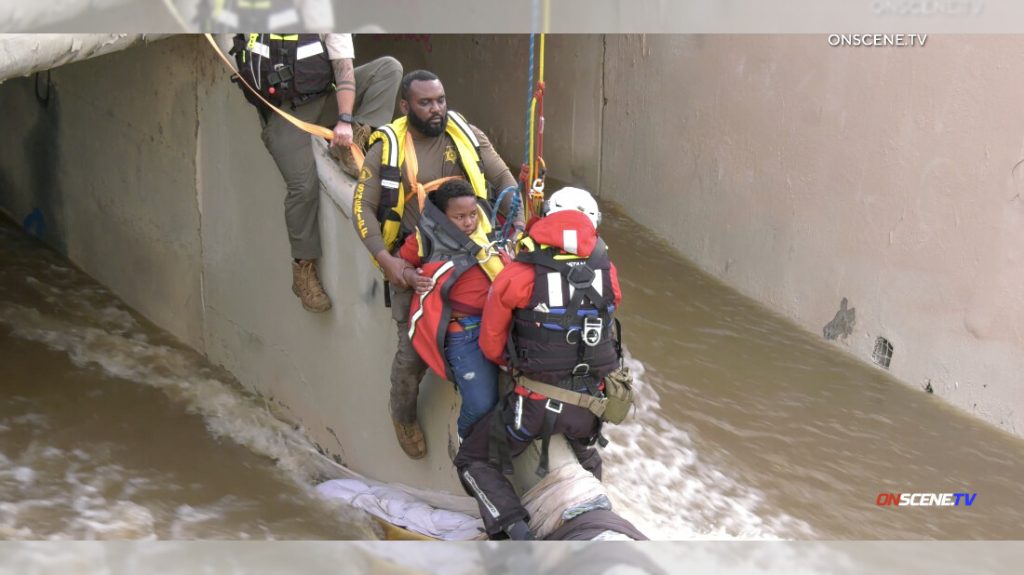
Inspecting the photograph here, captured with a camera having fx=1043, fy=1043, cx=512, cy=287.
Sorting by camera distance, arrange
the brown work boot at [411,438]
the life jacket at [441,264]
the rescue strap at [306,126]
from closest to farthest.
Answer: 1. the life jacket at [441,264]
2. the brown work boot at [411,438]
3. the rescue strap at [306,126]

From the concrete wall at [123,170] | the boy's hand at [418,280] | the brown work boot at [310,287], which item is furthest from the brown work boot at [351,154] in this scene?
the concrete wall at [123,170]

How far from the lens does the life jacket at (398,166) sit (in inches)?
191

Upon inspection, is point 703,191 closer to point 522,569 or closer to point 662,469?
point 662,469

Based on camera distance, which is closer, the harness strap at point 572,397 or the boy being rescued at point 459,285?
the harness strap at point 572,397

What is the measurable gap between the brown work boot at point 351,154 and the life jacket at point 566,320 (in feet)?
6.86

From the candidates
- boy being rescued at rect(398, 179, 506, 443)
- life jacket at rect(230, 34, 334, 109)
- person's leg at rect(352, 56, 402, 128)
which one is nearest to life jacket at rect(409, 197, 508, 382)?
boy being rescued at rect(398, 179, 506, 443)

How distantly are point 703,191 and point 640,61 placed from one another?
1.63 meters

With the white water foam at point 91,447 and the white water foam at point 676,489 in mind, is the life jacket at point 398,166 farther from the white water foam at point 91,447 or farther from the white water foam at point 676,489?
the white water foam at point 676,489

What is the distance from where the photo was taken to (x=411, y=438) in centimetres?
552

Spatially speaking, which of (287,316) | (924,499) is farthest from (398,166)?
(924,499)

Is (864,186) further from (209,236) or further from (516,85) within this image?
(516,85)

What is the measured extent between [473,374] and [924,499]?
368cm

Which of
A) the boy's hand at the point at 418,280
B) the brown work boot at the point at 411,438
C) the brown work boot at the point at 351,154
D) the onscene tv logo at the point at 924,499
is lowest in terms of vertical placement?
the onscene tv logo at the point at 924,499

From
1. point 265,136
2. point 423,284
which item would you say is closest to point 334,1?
point 423,284
